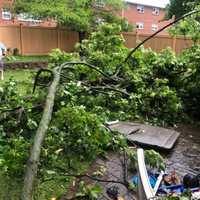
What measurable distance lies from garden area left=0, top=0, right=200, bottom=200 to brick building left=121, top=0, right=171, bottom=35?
26718mm

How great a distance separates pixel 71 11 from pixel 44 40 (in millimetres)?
2675

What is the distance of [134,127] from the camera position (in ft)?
17.1

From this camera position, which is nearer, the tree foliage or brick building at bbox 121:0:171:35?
the tree foliage

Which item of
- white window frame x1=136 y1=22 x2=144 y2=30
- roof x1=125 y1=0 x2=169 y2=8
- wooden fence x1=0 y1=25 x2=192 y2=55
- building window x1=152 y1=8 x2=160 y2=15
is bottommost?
wooden fence x1=0 y1=25 x2=192 y2=55

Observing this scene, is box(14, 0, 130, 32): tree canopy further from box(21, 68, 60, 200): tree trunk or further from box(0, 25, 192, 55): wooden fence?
box(21, 68, 60, 200): tree trunk

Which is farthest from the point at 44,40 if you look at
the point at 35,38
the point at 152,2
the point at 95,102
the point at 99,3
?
the point at 152,2

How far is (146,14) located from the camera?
34844 mm

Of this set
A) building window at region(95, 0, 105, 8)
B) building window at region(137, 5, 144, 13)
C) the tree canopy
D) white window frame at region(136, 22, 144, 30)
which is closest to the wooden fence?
the tree canopy

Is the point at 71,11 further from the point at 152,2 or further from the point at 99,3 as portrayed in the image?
the point at 152,2

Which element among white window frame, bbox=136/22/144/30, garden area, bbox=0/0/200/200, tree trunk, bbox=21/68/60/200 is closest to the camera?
tree trunk, bbox=21/68/60/200

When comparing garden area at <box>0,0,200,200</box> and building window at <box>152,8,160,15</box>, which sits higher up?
building window at <box>152,8,160,15</box>

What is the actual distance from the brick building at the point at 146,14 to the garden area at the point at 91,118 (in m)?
26.7

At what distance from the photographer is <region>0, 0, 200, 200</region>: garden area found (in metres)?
3.29

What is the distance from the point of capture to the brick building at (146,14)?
3303 centimetres
